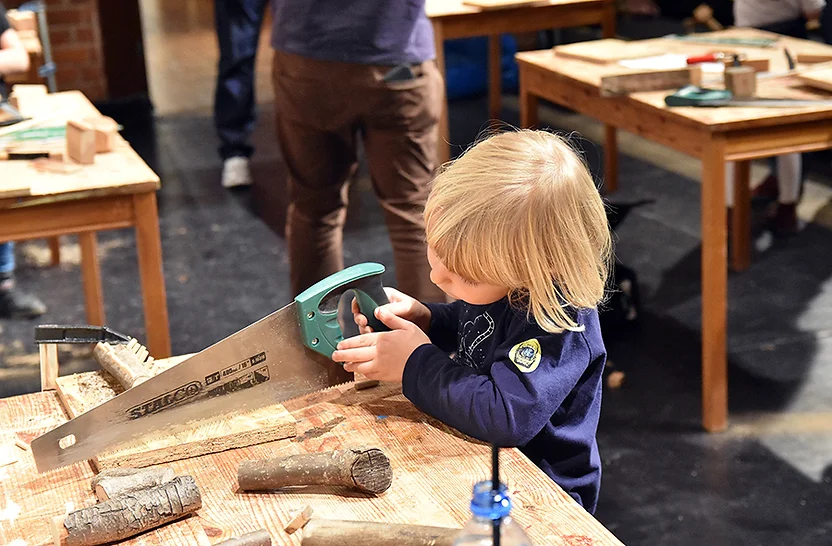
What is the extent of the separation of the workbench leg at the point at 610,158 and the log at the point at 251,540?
425 cm

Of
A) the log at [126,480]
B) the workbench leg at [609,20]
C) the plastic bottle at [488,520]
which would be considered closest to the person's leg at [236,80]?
the workbench leg at [609,20]

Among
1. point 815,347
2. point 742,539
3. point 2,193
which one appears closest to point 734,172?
point 815,347

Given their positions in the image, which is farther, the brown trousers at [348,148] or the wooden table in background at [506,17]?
the wooden table in background at [506,17]

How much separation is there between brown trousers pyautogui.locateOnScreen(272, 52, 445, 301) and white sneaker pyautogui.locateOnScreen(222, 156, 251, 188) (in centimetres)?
255

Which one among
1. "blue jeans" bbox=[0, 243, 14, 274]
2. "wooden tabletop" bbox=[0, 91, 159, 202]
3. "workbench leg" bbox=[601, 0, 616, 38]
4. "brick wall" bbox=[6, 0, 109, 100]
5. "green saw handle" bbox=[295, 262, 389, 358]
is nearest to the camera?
"green saw handle" bbox=[295, 262, 389, 358]

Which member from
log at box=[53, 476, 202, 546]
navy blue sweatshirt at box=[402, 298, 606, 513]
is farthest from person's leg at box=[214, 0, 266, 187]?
log at box=[53, 476, 202, 546]

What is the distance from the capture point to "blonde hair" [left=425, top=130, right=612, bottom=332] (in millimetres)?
1444

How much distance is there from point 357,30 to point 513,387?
171cm

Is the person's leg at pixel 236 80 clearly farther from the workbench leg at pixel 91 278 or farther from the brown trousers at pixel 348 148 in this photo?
the brown trousers at pixel 348 148

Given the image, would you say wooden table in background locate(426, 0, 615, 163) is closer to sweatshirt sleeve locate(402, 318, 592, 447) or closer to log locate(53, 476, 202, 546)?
sweatshirt sleeve locate(402, 318, 592, 447)

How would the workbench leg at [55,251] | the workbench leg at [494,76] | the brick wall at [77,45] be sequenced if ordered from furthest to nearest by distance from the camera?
the brick wall at [77,45], the workbench leg at [494,76], the workbench leg at [55,251]

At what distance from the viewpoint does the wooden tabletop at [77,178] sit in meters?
2.57

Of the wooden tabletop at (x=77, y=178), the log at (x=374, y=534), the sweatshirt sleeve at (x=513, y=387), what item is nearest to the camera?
the log at (x=374, y=534)

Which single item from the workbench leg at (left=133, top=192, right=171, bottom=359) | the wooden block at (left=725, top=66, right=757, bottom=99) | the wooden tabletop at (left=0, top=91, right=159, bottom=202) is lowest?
the workbench leg at (left=133, top=192, right=171, bottom=359)
